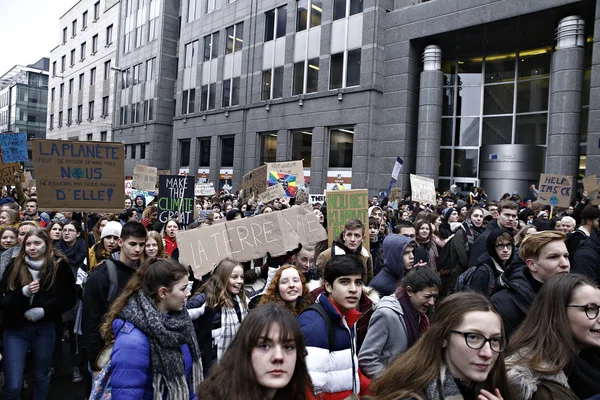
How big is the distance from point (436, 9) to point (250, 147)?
13342 mm

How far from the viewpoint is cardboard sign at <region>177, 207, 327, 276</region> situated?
5729 millimetres

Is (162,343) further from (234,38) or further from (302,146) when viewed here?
(234,38)

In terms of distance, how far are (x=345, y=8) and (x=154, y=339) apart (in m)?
23.6

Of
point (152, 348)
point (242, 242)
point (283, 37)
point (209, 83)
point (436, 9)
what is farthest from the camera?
point (209, 83)

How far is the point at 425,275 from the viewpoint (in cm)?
343

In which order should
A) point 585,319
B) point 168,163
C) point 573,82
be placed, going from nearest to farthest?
point 585,319
point 573,82
point 168,163

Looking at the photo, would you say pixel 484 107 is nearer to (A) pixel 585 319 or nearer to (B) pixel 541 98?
(B) pixel 541 98

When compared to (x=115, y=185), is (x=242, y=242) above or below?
below

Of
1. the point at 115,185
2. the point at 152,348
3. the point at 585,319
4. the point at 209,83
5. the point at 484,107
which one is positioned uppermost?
the point at 209,83

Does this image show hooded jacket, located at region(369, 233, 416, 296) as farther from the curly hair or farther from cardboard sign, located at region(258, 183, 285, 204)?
cardboard sign, located at region(258, 183, 285, 204)

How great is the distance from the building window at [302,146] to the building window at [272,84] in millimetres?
2744

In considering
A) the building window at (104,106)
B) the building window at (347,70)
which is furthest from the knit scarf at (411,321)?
the building window at (104,106)

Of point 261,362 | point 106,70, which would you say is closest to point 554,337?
point 261,362

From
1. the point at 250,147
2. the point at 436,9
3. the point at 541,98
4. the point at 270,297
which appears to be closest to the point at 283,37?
the point at 250,147
